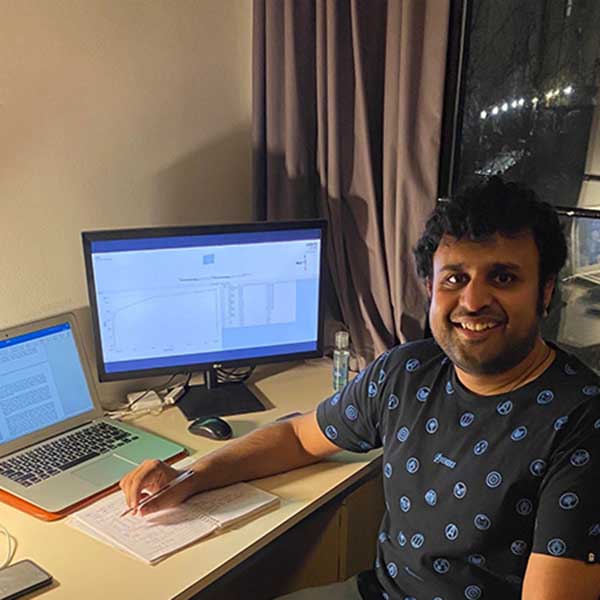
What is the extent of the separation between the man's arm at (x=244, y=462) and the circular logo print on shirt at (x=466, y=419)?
345mm

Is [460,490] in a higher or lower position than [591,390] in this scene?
lower

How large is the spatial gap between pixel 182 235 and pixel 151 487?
1.96ft

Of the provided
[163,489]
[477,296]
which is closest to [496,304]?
[477,296]

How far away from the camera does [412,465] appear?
1.37m

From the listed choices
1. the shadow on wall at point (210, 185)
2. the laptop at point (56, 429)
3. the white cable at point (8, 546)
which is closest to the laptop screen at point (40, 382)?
the laptop at point (56, 429)

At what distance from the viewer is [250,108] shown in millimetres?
2164

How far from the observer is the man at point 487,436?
1156 millimetres

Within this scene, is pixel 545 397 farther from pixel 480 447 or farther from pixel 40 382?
pixel 40 382

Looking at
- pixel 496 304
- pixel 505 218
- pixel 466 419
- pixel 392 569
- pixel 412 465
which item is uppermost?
pixel 505 218

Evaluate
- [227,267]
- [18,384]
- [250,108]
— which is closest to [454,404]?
[227,267]

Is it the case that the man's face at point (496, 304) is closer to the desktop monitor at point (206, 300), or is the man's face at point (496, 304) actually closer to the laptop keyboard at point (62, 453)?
the desktop monitor at point (206, 300)

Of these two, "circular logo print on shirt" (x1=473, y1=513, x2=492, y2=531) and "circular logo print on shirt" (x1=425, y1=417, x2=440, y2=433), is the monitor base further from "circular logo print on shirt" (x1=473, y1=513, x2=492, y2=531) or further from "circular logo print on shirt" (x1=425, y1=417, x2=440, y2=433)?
"circular logo print on shirt" (x1=473, y1=513, x2=492, y2=531)

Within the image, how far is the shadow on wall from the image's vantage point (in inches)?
77.5

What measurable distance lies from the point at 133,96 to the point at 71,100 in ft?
0.59
